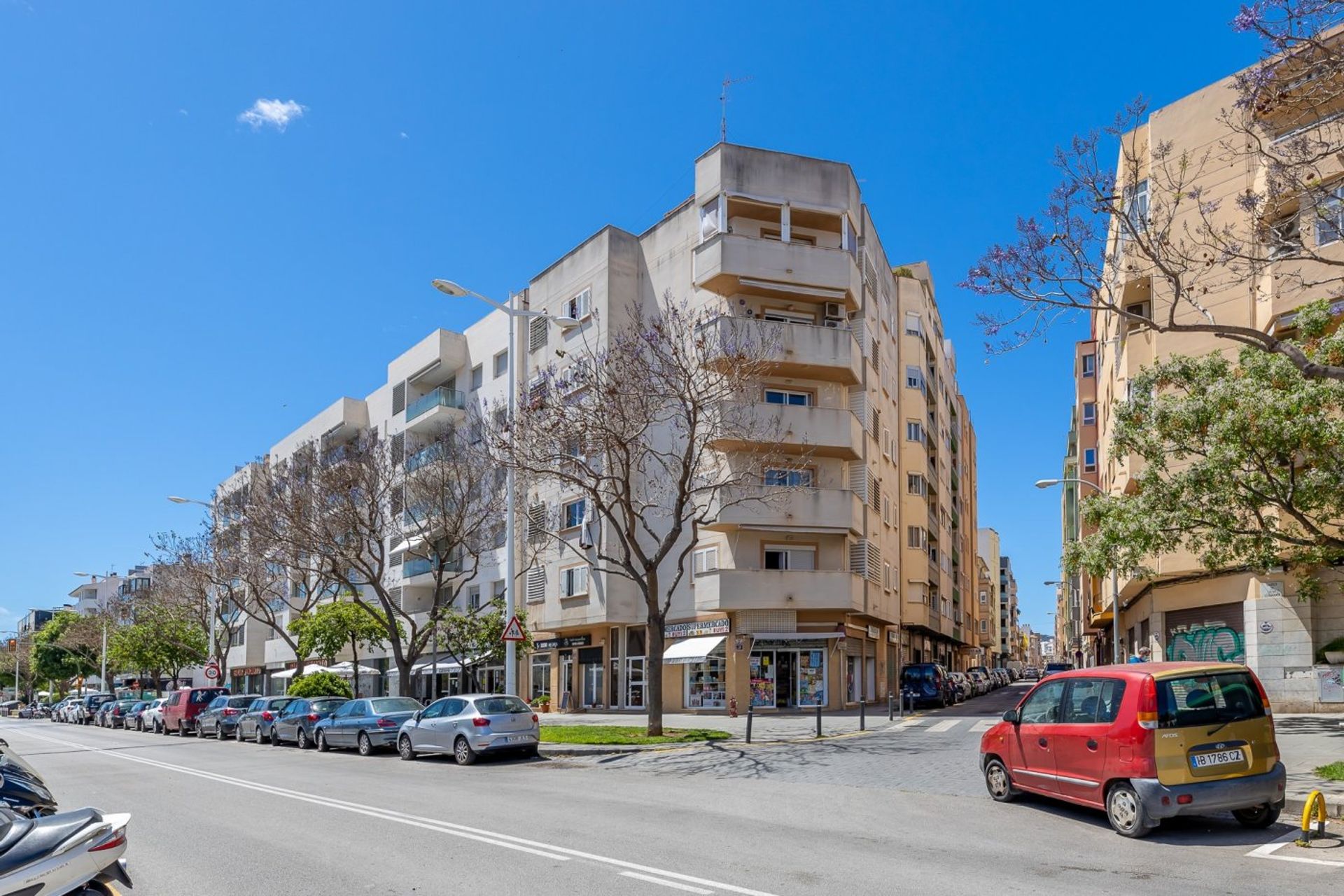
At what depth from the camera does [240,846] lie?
10680 mm

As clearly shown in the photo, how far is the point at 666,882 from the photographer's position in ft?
27.5

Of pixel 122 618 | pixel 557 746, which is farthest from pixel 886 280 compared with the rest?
pixel 122 618

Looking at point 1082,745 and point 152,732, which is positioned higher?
point 1082,745

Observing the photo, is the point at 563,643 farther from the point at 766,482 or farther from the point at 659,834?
the point at 659,834

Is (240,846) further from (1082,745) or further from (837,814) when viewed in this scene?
(1082,745)

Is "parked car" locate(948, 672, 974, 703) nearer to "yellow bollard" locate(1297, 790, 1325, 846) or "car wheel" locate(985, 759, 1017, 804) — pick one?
"car wheel" locate(985, 759, 1017, 804)

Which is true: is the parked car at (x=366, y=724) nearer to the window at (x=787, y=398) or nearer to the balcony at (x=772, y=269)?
the window at (x=787, y=398)

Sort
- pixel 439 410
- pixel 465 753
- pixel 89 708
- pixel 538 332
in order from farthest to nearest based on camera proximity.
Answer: pixel 89 708 < pixel 439 410 < pixel 538 332 < pixel 465 753

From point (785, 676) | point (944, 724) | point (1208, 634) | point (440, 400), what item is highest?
point (440, 400)

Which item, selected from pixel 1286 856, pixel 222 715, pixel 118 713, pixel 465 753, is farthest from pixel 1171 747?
pixel 118 713

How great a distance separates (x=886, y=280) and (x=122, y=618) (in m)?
51.0

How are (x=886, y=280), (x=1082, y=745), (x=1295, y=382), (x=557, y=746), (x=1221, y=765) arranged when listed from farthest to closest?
1. (x=886, y=280)
2. (x=557, y=746)
3. (x=1295, y=382)
4. (x=1082, y=745)
5. (x=1221, y=765)

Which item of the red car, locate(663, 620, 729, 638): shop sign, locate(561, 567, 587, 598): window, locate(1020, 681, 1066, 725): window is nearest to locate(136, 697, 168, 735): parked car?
the red car

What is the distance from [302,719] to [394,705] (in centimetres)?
446
